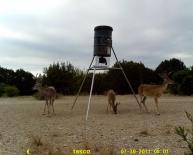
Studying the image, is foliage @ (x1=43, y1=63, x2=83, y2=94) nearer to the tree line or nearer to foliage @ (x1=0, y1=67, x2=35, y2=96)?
the tree line

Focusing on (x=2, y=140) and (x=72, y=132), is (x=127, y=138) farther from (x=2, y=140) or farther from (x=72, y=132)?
(x=2, y=140)

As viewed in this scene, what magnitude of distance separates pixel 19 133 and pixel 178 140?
500cm

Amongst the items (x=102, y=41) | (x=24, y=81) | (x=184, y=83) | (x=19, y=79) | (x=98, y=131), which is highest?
(x=102, y=41)

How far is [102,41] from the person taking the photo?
59.6ft

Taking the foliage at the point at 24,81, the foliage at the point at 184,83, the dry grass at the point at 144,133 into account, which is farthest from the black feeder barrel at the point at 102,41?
the foliage at the point at 24,81

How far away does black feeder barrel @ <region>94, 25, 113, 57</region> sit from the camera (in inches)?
714

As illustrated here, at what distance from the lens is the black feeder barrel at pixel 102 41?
59.5 feet

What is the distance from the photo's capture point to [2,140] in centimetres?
1169

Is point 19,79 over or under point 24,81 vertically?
over

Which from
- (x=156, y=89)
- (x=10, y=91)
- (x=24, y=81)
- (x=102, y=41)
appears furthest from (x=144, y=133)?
(x=24, y=81)

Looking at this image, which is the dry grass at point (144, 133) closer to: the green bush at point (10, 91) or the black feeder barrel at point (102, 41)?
the black feeder barrel at point (102, 41)

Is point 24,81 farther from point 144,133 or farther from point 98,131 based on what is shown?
point 144,133

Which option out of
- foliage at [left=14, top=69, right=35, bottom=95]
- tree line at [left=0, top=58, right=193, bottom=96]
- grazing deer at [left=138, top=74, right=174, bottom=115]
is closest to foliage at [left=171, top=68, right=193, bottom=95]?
tree line at [left=0, top=58, right=193, bottom=96]

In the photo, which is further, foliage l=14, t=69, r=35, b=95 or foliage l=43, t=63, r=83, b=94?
foliage l=14, t=69, r=35, b=95
